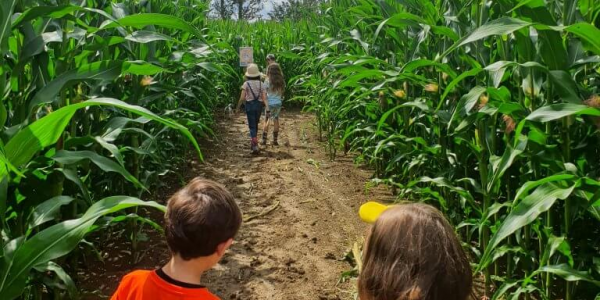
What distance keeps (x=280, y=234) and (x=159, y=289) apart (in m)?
3.35

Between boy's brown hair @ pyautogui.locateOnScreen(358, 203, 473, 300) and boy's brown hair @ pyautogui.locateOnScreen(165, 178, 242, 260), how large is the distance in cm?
62

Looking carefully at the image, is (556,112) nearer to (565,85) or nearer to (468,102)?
(565,85)

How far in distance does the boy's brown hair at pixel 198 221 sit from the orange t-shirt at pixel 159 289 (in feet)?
0.28

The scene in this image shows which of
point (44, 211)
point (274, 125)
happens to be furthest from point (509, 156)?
point (274, 125)

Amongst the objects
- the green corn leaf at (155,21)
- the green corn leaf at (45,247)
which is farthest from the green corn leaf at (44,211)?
the green corn leaf at (155,21)

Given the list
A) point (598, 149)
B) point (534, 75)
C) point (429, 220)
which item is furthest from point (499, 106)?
point (429, 220)

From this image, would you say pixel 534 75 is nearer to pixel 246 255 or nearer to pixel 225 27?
pixel 246 255

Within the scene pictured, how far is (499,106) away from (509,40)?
2.60ft

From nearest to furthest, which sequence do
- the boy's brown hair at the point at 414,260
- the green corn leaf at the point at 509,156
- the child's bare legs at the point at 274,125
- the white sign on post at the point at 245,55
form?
the boy's brown hair at the point at 414,260
the green corn leaf at the point at 509,156
the child's bare legs at the point at 274,125
the white sign on post at the point at 245,55

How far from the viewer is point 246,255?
4.66 metres

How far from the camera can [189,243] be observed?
1.81 metres

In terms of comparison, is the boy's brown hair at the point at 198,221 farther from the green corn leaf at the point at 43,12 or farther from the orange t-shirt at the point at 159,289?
the green corn leaf at the point at 43,12

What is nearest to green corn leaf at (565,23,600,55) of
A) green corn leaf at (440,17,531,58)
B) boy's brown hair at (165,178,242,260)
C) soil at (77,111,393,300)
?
green corn leaf at (440,17,531,58)

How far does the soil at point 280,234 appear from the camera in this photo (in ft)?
13.5
